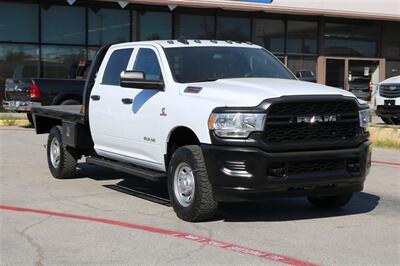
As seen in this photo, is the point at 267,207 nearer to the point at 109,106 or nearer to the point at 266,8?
the point at 109,106

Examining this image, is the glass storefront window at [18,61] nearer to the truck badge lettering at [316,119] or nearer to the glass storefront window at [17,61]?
the glass storefront window at [17,61]

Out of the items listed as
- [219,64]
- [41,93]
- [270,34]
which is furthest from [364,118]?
[270,34]

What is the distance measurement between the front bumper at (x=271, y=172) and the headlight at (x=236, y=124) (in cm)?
15

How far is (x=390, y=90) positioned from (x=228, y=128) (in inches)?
454


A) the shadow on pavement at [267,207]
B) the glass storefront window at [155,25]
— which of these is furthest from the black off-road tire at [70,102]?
the glass storefront window at [155,25]

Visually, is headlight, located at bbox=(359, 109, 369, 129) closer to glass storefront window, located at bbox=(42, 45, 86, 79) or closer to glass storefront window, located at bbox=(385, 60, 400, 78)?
glass storefront window, located at bbox=(42, 45, 86, 79)

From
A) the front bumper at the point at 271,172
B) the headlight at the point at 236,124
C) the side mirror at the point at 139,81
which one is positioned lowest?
the front bumper at the point at 271,172

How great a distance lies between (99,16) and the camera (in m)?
24.6

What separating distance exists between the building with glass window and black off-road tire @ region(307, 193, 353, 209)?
1659 cm

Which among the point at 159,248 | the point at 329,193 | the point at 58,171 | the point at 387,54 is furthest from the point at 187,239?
the point at 387,54

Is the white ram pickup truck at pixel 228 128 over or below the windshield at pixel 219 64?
below

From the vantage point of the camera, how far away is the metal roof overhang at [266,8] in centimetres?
2310

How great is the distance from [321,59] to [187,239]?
897 inches

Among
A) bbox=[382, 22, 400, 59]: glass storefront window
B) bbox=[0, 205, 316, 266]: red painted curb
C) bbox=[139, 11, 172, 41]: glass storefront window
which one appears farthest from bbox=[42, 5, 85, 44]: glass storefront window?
bbox=[0, 205, 316, 266]: red painted curb
